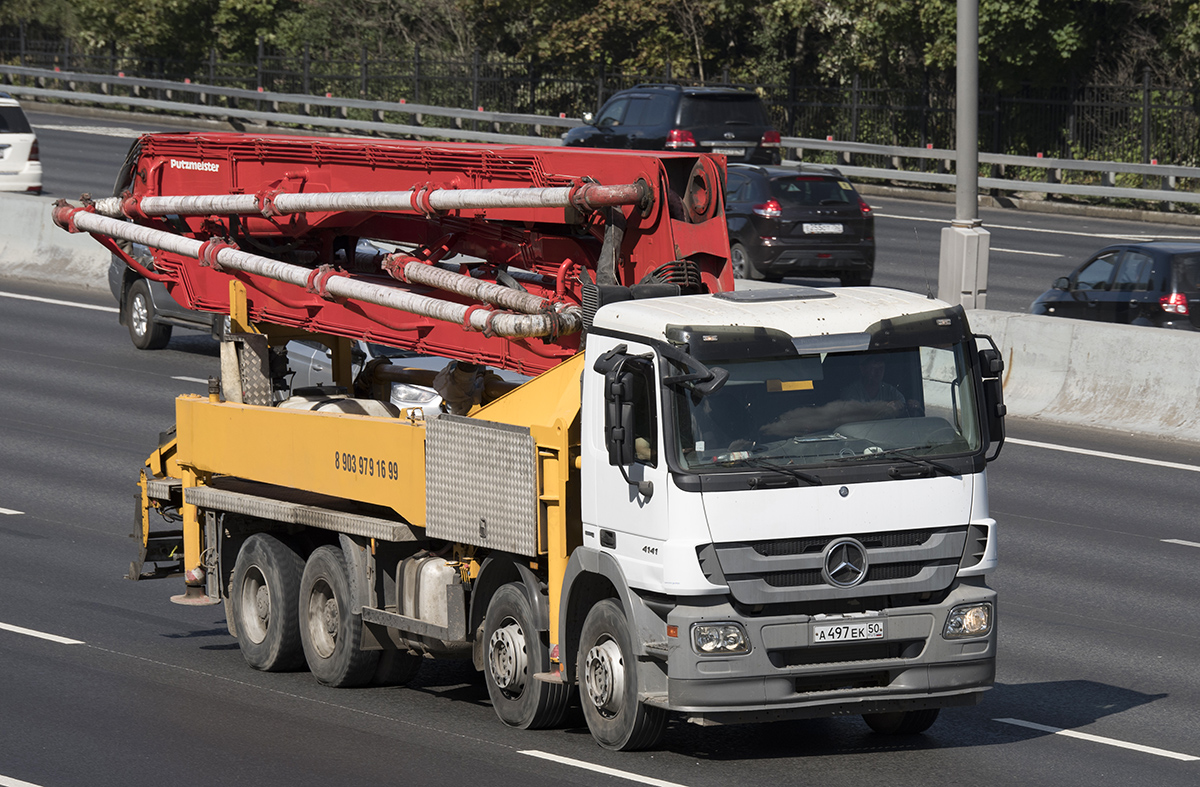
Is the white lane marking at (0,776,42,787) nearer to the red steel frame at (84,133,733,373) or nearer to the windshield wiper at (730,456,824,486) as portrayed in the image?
the red steel frame at (84,133,733,373)

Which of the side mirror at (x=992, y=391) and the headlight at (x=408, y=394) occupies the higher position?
the side mirror at (x=992, y=391)

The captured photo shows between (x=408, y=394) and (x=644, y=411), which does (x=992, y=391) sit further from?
(x=408, y=394)

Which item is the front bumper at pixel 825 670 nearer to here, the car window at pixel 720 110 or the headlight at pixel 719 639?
the headlight at pixel 719 639

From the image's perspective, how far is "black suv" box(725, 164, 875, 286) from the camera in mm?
27172

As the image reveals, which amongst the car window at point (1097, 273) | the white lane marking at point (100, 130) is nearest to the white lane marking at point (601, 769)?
the car window at point (1097, 273)

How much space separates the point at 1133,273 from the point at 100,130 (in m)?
33.8

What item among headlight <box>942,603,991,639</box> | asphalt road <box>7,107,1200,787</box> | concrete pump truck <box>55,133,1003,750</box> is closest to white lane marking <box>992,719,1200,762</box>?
asphalt road <box>7,107,1200,787</box>

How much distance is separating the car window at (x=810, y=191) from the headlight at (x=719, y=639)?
19.3 metres

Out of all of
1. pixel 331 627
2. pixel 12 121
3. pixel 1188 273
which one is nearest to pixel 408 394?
pixel 331 627

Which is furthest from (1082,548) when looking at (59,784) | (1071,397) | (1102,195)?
(1102,195)

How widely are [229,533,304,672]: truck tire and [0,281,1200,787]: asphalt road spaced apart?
5.9 inches

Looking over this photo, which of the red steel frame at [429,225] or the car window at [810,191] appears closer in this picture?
the red steel frame at [429,225]

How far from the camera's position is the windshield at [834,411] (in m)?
8.73

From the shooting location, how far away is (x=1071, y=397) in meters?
20.3
